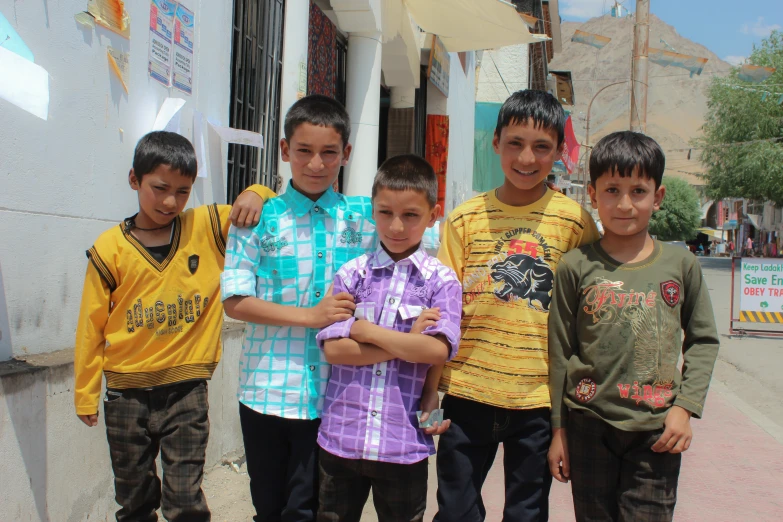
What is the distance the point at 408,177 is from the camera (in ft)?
6.95

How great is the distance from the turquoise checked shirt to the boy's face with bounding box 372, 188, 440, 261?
0.62 feet

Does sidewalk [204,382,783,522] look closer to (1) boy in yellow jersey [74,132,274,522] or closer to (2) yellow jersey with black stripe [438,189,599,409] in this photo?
(1) boy in yellow jersey [74,132,274,522]

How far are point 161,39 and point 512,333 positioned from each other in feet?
8.29

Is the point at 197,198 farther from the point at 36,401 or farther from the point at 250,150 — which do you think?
the point at 36,401

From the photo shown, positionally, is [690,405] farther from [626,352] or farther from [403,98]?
[403,98]

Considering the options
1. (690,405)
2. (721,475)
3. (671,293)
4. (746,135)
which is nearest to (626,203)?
(671,293)

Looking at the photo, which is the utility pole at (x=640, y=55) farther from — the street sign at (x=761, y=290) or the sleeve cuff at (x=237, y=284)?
the sleeve cuff at (x=237, y=284)

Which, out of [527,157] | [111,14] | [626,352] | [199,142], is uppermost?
[111,14]

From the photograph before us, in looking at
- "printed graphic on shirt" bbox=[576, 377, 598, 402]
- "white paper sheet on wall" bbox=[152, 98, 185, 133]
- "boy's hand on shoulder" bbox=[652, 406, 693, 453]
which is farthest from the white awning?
"boy's hand on shoulder" bbox=[652, 406, 693, 453]

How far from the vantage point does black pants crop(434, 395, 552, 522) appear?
226cm

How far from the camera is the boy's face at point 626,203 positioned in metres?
2.22

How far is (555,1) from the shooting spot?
84.3ft

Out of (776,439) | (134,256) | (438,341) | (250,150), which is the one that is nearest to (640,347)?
(438,341)

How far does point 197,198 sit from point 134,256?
1665 mm
